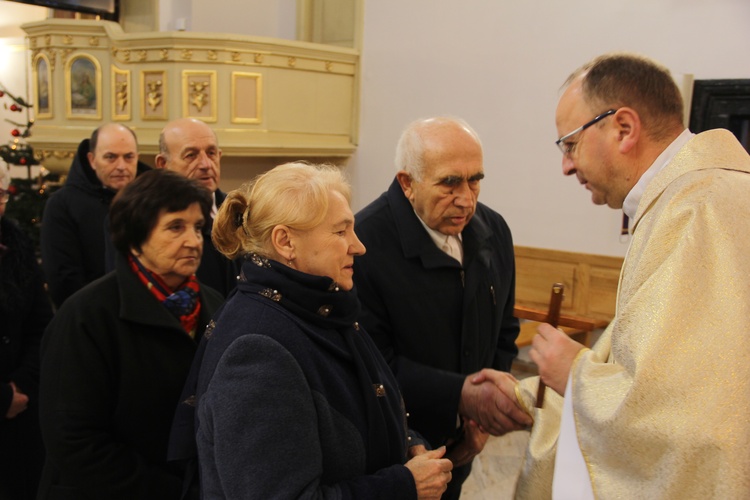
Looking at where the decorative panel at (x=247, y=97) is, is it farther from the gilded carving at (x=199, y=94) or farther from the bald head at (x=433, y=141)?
the bald head at (x=433, y=141)

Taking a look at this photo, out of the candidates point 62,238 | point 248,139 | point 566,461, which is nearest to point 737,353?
point 566,461

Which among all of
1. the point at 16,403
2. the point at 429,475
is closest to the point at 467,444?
the point at 429,475

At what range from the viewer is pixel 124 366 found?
2182 mm

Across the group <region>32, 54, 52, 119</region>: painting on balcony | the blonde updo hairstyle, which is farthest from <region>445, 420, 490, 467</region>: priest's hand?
<region>32, 54, 52, 119</region>: painting on balcony

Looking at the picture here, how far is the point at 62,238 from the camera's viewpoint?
3.80m

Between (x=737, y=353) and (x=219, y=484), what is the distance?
3.59ft

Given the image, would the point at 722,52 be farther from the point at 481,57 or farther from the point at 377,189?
the point at 377,189

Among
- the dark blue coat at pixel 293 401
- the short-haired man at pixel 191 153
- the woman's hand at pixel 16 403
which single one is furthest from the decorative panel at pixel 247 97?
the dark blue coat at pixel 293 401

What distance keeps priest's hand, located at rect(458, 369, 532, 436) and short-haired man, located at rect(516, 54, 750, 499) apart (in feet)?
0.99

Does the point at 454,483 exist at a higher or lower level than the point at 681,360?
lower

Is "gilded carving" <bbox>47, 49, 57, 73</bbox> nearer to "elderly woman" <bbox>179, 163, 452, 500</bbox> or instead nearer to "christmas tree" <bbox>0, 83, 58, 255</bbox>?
"christmas tree" <bbox>0, 83, 58, 255</bbox>

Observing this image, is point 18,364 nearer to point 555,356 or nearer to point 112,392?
point 112,392

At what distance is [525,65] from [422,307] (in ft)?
15.4

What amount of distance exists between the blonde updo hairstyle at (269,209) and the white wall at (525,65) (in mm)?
4888
